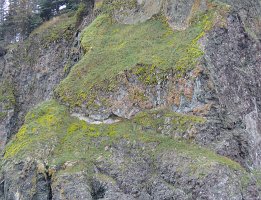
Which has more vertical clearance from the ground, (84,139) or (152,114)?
(152,114)

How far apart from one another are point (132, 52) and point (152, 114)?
325 inches

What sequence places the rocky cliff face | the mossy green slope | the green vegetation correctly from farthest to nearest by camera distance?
1. the mossy green slope
2. the green vegetation
3. the rocky cliff face

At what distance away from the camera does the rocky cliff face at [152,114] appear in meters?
37.7

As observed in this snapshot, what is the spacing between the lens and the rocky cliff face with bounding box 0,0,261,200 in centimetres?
3766

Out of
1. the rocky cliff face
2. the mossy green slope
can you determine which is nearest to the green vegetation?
the rocky cliff face

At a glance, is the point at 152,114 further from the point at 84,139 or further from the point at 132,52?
the point at 132,52

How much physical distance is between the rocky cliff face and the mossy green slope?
0.37ft

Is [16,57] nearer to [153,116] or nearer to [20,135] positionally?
[20,135]

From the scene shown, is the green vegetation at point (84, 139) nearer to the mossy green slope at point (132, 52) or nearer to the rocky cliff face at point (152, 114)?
the rocky cliff face at point (152, 114)

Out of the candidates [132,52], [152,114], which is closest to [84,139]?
[152,114]

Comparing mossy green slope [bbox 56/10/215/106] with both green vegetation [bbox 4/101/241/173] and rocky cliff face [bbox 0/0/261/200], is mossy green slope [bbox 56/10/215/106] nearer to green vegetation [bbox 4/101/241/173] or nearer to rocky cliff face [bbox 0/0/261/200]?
rocky cliff face [bbox 0/0/261/200]

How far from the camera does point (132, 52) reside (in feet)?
159

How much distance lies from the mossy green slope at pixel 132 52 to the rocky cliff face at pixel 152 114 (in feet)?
0.37

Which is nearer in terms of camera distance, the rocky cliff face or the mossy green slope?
the rocky cliff face
